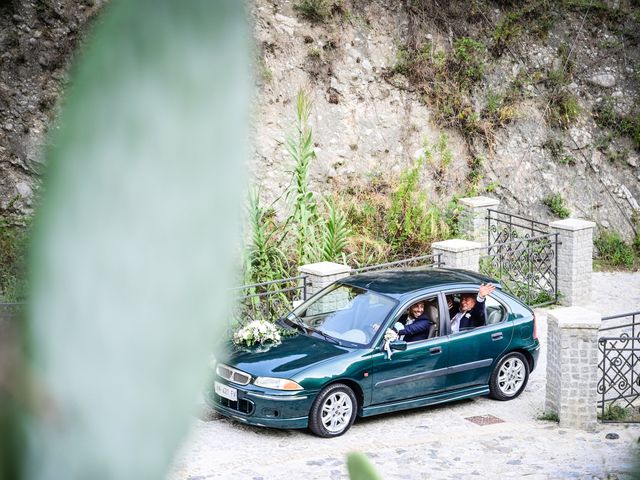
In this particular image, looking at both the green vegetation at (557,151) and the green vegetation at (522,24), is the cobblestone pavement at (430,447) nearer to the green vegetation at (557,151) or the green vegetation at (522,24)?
the green vegetation at (557,151)

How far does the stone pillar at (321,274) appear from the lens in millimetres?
11125

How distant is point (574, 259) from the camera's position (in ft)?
44.3

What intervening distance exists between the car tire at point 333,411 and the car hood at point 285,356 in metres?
0.30

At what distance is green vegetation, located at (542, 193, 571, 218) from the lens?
56.4 ft

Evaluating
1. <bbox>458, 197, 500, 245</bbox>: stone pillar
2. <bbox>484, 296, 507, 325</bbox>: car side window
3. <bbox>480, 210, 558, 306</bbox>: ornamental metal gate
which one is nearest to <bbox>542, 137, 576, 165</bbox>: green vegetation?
<bbox>458, 197, 500, 245</bbox>: stone pillar

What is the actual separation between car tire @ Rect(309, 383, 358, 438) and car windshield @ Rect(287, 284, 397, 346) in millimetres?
485

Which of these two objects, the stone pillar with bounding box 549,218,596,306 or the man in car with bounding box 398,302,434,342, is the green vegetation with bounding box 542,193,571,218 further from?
the man in car with bounding box 398,302,434,342

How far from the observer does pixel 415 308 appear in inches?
346

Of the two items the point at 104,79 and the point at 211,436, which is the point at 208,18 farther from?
the point at 211,436

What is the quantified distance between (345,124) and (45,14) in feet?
18.1

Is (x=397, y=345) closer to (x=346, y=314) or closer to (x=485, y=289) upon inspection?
(x=346, y=314)

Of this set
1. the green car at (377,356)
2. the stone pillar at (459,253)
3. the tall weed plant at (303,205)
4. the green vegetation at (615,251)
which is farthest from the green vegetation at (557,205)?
the green car at (377,356)

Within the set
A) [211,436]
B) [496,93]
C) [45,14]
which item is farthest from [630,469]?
[496,93]

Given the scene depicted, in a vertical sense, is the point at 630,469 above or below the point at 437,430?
above
